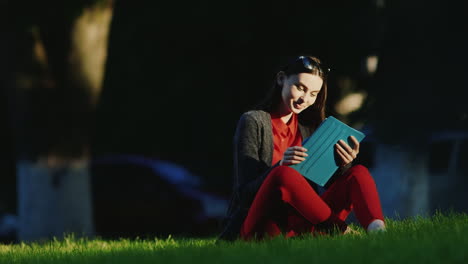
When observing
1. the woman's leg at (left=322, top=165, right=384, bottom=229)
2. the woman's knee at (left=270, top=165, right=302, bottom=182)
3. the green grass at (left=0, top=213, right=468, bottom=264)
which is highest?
the woman's knee at (left=270, top=165, right=302, bottom=182)

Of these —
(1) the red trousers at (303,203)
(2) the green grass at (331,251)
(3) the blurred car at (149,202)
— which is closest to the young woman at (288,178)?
(1) the red trousers at (303,203)

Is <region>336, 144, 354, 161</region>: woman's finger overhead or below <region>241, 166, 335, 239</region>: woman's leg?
overhead

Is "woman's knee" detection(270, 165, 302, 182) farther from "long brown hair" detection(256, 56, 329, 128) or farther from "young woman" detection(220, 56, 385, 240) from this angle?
"long brown hair" detection(256, 56, 329, 128)

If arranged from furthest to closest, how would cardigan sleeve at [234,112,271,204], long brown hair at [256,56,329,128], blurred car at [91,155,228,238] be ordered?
1. blurred car at [91,155,228,238]
2. long brown hair at [256,56,329,128]
3. cardigan sleeve at [234,112,271,204]

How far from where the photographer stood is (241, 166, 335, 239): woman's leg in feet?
18.5

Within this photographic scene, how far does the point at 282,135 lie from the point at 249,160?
0.45 meters

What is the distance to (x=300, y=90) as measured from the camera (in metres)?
6.00

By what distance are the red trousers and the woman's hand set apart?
5cm

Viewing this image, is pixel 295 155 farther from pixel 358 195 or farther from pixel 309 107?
pixel 309 107

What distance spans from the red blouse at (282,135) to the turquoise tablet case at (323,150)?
0.48 metres

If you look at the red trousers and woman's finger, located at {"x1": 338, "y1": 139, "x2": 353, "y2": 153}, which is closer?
the red trousers

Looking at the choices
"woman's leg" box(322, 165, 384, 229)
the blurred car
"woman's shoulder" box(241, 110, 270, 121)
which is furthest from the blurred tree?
→ "woman's leg" box(322, 165, 384, 229)

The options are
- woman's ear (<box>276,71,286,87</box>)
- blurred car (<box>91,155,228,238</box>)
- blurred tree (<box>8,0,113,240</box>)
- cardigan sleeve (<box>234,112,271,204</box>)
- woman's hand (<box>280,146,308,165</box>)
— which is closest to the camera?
woman's hand (<box>280,146,308,165</box>)

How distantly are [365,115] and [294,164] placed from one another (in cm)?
565
